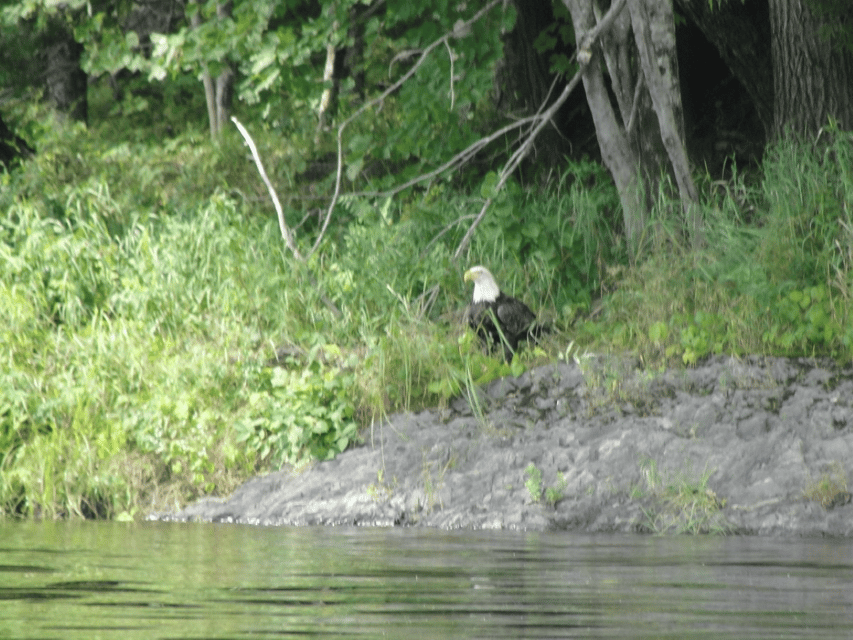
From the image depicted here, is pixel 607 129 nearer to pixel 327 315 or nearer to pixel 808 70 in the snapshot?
pixel 808 70

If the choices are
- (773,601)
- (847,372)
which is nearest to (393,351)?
(847,372)

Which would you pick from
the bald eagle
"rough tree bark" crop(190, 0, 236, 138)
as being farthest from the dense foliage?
"rough tree bark" crop(190, 0, 236, 138)

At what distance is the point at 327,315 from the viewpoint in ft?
30.2

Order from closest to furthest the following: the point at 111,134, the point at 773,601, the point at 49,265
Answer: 1. the point at 773,601
2. the point at 49,265
3. the point at 111,134

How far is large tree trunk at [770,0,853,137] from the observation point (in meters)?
9.66

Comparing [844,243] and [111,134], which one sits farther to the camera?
[111,134]

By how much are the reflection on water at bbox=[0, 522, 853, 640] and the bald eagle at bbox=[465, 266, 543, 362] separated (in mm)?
2352

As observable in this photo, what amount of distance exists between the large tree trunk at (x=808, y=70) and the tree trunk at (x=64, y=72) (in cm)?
1139

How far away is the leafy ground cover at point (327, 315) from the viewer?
26.4ft

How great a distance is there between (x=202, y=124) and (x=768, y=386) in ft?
44.5

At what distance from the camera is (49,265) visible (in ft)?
32.9

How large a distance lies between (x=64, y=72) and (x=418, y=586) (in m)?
15.4

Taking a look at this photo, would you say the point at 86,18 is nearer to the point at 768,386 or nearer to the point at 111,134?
the point at 111,134

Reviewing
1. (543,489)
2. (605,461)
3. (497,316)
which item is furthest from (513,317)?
(543,489)
